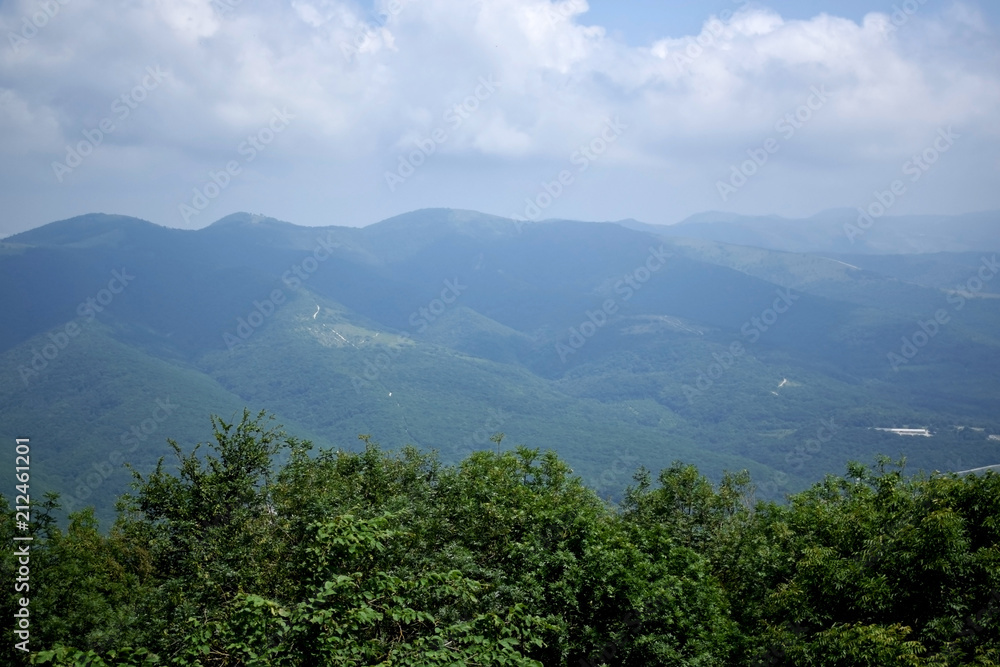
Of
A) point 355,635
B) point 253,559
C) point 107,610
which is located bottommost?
point 107,610

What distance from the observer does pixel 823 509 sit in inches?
1097

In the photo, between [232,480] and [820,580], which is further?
[232,480]

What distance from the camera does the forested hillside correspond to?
43.2ft

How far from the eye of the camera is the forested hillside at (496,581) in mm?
13164

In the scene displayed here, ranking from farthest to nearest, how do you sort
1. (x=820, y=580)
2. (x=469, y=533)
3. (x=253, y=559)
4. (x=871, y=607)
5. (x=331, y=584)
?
(x=469, y=533), (x=253, y=559), (x=820, y=580), (x=871, y=607), (x=331, y=584)

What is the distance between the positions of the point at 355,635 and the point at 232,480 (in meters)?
19.1

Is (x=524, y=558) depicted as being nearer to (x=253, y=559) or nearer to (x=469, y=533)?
(x=469, y=533)

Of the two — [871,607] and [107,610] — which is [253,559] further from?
[871,607]

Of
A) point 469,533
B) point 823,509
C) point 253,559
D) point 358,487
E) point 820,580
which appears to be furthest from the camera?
point 358,487

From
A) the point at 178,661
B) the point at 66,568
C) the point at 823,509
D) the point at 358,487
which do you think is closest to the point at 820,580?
the point at 823,509

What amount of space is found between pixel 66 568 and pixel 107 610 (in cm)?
264

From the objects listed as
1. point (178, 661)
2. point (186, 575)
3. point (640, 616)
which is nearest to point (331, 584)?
point (178, 661)

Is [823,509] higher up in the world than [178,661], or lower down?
lower down

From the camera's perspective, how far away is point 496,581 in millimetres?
19266
